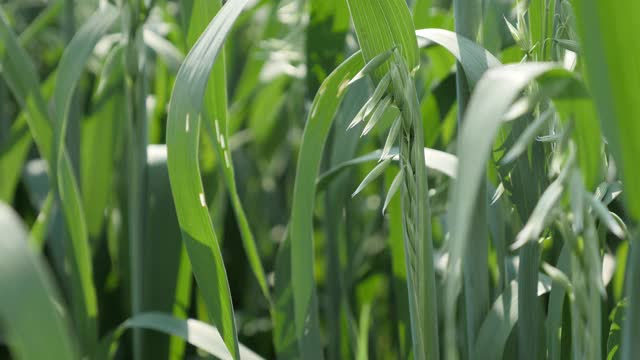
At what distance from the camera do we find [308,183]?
1.95 feet

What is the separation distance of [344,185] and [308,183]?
251 millimetres

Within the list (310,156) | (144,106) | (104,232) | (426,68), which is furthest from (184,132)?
(426,68)

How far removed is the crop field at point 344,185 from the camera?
36cm

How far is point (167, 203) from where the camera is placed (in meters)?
0.86

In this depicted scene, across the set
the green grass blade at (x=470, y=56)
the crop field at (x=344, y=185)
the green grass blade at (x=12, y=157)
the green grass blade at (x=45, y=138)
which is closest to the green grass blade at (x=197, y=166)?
the crop field at (x=344, y=185)

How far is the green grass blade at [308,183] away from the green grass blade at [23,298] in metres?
0.26

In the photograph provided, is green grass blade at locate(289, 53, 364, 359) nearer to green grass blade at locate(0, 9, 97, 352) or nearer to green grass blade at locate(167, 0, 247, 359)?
green grass blade at locate(167, 0, 247, 359)

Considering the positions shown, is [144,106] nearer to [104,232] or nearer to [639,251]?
[104,232]

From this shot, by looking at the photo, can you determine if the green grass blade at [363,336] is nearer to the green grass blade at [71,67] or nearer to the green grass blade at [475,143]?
the green grass blade at [71,67]

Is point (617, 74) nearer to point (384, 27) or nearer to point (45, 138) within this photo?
point (384, 27)

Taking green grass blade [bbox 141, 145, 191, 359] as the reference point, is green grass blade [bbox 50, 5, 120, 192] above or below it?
above

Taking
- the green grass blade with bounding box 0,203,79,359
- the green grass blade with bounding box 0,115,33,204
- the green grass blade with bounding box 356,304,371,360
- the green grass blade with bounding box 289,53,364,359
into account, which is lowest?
the green grass blade with bounding box 356,304,371,360

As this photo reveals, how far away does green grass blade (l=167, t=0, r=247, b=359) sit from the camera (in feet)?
1.65

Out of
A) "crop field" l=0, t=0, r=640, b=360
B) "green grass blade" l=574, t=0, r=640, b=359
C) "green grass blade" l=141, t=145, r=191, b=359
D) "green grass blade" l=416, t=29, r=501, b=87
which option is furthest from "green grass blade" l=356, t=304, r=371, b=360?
"green grass blade" l=574, t=0, r=640, b=359
